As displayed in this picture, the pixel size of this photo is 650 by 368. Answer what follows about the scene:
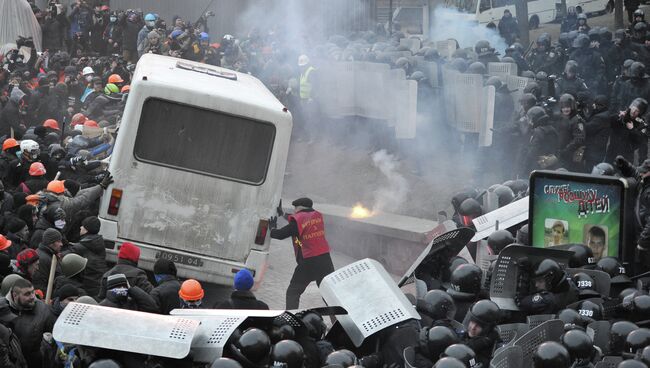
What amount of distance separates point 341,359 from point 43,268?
4458mm

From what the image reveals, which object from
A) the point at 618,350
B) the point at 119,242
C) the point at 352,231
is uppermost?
the point at 618,350

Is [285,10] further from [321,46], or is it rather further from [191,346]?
[191,346]

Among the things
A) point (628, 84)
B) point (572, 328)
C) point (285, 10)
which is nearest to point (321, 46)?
point (285, 10)

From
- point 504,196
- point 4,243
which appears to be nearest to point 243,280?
point 4,243

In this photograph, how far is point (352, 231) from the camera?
1720cm

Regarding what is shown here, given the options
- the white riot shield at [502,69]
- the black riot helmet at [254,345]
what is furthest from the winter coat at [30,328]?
the white riot shield at [502,69]

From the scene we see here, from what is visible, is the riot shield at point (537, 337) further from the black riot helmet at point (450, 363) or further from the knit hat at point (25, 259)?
the knit hat at point (25, 259)

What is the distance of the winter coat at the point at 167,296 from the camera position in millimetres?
10508

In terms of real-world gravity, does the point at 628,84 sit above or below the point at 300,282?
above

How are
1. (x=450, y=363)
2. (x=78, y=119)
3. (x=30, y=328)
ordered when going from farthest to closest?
(x=78, y=119) → (x=30, y=328) → (x=450, y=363)

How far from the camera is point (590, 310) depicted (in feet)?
29.9

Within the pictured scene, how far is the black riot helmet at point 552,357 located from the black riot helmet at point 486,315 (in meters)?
1.08

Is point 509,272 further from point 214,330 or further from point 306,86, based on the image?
point 306,86

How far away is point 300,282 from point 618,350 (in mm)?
5974
